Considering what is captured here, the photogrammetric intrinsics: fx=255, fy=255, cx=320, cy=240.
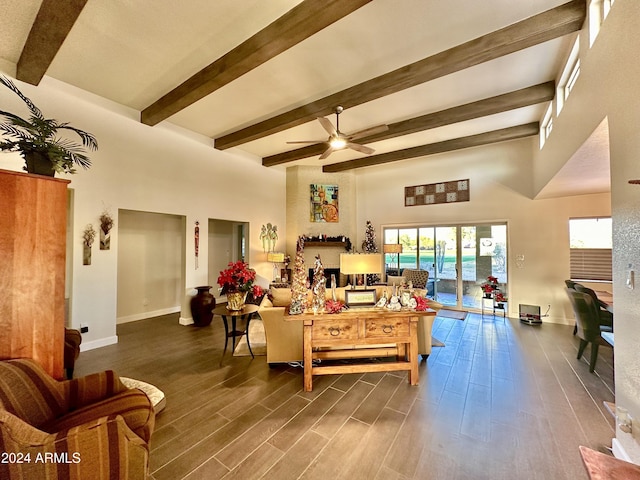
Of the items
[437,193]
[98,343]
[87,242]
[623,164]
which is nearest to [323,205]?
[437,193]

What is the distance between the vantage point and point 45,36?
2.62 m

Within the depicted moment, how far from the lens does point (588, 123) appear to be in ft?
Answer: 7.52

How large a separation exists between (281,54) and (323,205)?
4684 mm

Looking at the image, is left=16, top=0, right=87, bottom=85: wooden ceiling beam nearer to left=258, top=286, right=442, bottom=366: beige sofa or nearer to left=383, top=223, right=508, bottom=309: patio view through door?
left=258, top=286, right=442, bottom=366: beige sofa

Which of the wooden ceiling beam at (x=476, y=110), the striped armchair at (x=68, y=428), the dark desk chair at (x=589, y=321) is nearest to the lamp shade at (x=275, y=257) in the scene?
the wooden ceiling beam at (x=476, y=110)

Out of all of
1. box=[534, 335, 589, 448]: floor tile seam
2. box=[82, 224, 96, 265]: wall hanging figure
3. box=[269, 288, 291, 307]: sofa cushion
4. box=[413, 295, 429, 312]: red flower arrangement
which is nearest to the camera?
box=[534, 335, 589, 448]: floor tile seam

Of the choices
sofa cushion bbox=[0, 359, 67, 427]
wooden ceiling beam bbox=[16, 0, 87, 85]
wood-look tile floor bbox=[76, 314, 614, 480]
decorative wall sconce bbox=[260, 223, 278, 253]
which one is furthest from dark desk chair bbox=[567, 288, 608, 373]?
wooden ceiling beam bbox=[16, 0, 87, 85]

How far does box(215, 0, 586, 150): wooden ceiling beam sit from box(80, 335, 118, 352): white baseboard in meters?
4.57

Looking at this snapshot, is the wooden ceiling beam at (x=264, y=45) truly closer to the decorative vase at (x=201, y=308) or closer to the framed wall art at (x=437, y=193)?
the decorative vase at (x=201, y=308)

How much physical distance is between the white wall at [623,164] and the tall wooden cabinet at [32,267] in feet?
12.2

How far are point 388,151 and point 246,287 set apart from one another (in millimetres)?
4878

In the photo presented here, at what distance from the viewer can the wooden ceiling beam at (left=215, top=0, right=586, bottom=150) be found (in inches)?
97.0

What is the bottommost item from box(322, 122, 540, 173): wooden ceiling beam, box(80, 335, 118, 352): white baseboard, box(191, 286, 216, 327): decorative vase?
box(80, 335, 118, 352): white baseboard

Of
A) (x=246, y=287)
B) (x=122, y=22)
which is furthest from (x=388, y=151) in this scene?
(x=122, y=22)
